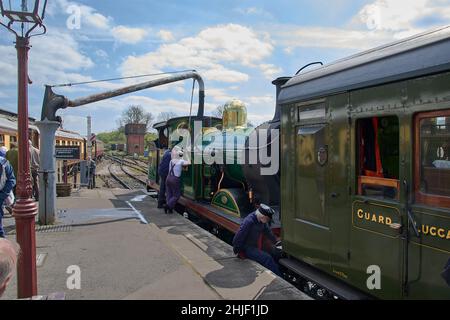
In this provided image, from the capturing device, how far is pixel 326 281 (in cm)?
397

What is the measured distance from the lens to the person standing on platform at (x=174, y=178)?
8.98m

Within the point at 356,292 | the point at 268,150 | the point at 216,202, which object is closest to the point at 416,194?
the point at 356,292

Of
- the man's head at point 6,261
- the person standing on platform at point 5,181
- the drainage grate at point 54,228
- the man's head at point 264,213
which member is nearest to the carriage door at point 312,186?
the man's head at point 264,213

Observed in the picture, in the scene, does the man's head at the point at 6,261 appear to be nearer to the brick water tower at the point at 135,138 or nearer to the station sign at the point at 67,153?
the station sign at the point at 67,153

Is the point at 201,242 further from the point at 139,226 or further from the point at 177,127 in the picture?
the point at 177,127

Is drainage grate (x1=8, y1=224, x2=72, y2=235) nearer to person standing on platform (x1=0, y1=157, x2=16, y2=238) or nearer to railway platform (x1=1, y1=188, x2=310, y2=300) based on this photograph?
railway platform (x1=1, y1=188, x2=310, y2=300)

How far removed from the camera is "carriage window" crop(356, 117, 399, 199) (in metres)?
3.44

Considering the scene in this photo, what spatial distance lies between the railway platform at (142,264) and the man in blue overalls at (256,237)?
6.9 inches

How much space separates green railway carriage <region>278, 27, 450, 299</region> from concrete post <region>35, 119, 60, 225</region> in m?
5.12

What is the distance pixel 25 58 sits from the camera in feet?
11.8

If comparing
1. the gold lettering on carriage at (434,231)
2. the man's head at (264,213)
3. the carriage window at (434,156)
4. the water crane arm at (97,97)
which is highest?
the water crane arm at (97,97)

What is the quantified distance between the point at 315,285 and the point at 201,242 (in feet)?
8.45

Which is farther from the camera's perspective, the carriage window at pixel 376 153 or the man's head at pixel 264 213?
the man's head at pixel 264 213

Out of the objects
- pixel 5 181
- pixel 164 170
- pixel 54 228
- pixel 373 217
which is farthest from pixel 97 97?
pixel 373 217
